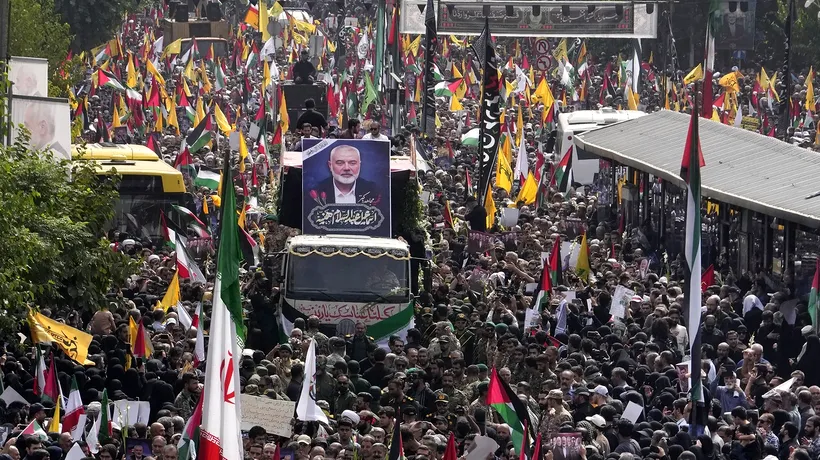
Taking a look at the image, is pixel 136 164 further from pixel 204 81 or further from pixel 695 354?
pixel 204 81

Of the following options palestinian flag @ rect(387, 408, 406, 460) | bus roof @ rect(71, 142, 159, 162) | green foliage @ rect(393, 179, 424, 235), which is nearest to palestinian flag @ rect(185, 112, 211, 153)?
bus roof @ rect(71, 142, 159, 162)

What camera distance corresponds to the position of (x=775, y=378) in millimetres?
19516

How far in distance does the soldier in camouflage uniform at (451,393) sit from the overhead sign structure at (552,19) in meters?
34.8

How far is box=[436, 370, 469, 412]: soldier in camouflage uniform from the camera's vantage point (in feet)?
60.8

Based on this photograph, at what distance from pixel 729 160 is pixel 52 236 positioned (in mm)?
12792

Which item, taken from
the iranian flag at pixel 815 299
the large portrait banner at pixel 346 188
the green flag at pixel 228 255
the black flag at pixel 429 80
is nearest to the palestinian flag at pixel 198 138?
the black flag at pixel 429 80

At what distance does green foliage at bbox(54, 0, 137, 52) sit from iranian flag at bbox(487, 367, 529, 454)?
45.1 meters

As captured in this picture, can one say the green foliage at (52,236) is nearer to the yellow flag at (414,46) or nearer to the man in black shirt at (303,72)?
the man in black shirt at (303,72)

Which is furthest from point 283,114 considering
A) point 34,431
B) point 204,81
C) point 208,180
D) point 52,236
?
point 34,431

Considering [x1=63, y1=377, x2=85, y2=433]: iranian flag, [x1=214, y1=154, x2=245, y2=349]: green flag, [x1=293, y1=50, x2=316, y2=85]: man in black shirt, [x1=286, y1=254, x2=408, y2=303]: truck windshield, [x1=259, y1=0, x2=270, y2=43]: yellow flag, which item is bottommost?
[x1=63, y1=377, x2=85, y2=433]: iranian flag

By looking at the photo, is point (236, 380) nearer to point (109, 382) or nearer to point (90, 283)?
point (109, 382)

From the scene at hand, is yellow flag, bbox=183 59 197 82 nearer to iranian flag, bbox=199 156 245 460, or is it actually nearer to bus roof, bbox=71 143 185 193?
bus roof, bbox=71 143 185 193

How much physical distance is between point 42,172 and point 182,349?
2534mm

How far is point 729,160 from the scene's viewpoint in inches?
1188
